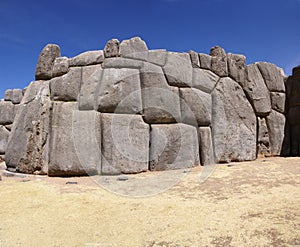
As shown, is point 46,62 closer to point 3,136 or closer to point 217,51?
point 217,51

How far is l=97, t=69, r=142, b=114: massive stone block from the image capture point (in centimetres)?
497

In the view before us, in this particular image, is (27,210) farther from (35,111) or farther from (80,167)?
(35,111)

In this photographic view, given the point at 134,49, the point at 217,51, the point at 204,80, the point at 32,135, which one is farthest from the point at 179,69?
the point at 32,135

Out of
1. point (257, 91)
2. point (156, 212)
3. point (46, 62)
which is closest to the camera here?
point (156, 212)

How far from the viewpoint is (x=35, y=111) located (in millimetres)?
5031

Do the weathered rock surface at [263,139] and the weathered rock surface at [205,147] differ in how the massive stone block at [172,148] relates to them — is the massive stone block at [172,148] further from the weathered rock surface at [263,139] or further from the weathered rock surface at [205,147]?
the weathered rock surface at [263,139]

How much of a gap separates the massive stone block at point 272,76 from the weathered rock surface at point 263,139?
3.04ft

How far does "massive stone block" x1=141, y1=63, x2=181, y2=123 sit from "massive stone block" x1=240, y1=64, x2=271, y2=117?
195 centimetres

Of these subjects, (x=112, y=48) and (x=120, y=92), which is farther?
(x=112, y=48)

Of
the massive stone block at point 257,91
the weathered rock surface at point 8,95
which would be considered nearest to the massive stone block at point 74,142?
the massive stone block at point 257,91

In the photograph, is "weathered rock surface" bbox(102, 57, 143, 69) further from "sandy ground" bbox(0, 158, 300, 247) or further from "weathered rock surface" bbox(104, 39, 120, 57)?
"sandy ground" bbox(0, 158, 300, 247)

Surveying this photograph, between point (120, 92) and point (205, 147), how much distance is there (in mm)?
2080

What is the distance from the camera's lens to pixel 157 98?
520 cm

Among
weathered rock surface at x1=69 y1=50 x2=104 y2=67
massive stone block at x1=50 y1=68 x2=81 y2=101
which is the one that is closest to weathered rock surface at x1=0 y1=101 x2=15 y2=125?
massive stone block at x1=50 y1=68 x2=81 y2=101
